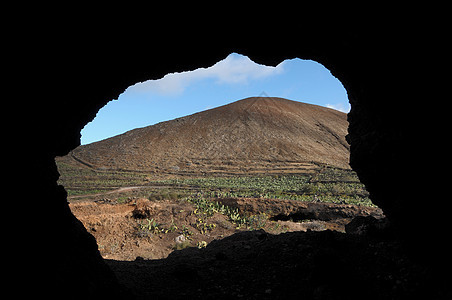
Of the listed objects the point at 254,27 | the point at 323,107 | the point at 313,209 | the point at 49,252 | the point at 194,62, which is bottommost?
the point at 313,209

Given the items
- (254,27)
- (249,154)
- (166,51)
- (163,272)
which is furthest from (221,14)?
(249,154)

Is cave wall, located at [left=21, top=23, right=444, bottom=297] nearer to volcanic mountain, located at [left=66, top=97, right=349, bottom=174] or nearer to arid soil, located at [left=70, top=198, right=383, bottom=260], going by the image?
arid soil, located at [left=70, top=198, right=383, bottom=260]

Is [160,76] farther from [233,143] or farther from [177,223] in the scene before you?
[233,143]

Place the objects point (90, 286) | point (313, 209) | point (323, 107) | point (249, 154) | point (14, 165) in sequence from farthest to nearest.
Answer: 1. point (323, 107)
2. point (249, 154)
3. point (313, 209)
4. point (90, 286)
5. point (14, 165)

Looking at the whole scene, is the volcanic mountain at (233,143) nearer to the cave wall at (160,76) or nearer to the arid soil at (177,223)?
the arid soil at (177,223)

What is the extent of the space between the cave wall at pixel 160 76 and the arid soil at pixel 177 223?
22.7ft

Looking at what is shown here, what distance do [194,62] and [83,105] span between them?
7.89 feet

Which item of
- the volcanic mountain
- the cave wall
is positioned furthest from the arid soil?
the volcanic mountain

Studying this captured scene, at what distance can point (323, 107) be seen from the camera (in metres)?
97.7

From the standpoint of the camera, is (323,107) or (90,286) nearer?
(90,286)

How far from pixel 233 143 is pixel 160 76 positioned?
190 feet

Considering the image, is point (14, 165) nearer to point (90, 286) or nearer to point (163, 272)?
point (90, 286)

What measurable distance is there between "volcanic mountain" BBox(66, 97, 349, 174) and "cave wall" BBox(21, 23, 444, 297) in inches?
1675

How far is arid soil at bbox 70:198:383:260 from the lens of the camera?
1127 centimetres
